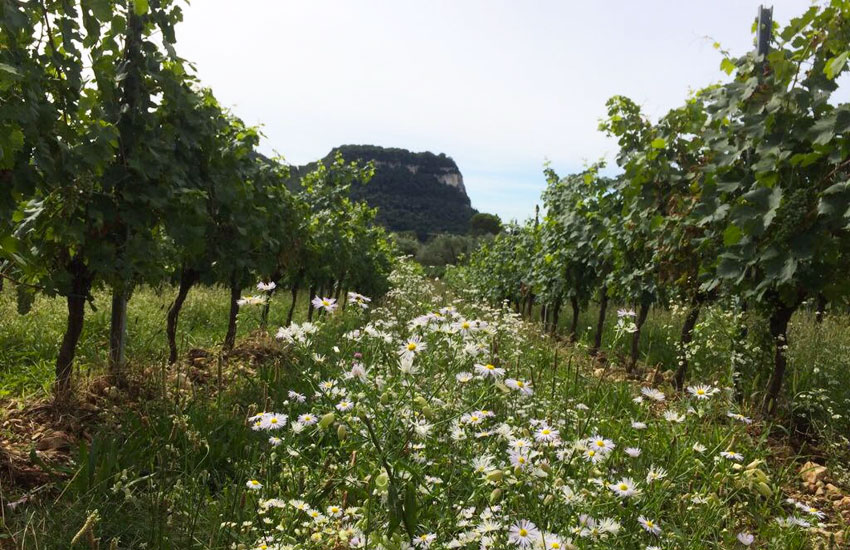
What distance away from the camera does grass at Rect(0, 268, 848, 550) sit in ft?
5.90

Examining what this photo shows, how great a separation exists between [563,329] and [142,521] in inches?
552

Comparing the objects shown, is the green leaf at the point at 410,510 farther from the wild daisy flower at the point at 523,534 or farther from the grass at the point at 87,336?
the grass at the point at 87,336

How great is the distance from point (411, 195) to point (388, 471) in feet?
269

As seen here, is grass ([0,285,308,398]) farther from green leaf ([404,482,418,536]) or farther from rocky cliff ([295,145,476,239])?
rocky cliff ([295,145,476,239])

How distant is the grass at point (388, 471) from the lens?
1.80 m

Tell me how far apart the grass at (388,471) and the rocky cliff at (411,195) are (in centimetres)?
5929

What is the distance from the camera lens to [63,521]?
226 cm

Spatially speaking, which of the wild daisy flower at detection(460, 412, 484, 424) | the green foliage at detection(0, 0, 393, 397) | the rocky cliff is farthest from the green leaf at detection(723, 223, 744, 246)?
the rocky cliff

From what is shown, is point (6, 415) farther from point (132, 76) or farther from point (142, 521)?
point (132, 76)

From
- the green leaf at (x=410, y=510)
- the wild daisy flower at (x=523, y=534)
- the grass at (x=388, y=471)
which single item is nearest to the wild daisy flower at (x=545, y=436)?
the grass at (x=388, y=471)

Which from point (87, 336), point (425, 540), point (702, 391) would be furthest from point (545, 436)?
point (87, 336)

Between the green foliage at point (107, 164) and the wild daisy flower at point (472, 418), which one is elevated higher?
the green foliage at point (107, 164)

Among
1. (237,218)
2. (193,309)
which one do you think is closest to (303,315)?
(193,309)

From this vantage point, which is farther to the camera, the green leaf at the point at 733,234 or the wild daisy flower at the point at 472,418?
the green leaf at the point at 733,234
